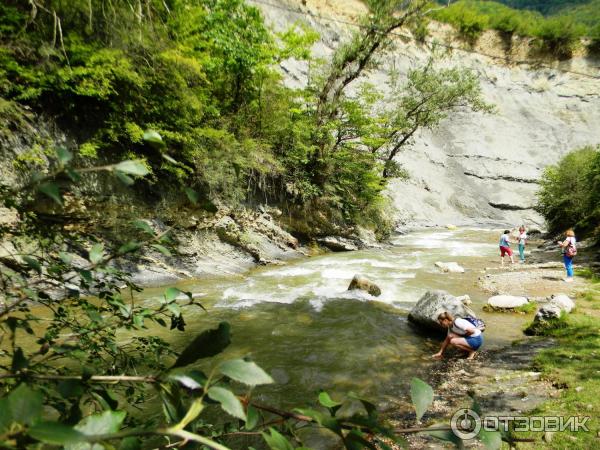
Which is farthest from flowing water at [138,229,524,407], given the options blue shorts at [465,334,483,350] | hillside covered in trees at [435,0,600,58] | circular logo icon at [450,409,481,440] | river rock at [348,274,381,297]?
hillside covered in trees at [435,0,600,58]

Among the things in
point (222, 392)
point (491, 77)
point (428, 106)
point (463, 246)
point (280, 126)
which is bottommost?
point (463, 246)

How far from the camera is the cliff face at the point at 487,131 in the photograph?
35656mm

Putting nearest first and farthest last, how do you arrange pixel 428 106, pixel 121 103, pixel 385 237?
pixel 121 103, pixel 385 237, pixel 428 106

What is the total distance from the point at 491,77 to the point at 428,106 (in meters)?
31.9

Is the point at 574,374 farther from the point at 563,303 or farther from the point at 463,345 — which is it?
the point at 563,303

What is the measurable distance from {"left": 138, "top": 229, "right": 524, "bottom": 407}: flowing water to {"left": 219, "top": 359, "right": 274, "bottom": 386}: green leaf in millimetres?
3092

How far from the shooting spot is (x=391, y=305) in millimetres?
9414

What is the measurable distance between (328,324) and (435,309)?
236cm

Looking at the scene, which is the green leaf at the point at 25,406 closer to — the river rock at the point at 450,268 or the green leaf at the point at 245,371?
the green leaf at the point at 245,371

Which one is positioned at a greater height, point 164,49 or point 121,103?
point 164,49

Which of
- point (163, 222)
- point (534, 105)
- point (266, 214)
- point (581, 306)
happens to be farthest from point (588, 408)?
point (534, 105)

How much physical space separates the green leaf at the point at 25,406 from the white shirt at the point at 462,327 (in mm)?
7021

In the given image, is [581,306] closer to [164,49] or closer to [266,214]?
[266,214]

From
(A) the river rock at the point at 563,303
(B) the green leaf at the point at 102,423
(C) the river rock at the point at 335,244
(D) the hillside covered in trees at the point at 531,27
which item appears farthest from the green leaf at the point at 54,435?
(D) the hillside covered in trees at the point at 531,27
